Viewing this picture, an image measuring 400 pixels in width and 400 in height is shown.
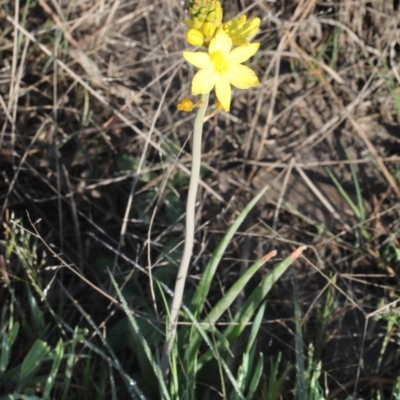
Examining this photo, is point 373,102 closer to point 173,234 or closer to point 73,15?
point 173,234

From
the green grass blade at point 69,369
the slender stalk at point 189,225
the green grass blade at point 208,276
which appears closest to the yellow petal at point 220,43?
the slender stalk at point 189,225

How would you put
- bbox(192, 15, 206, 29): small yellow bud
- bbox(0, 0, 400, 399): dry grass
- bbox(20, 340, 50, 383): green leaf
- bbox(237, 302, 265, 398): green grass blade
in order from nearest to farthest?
bbox(192, 15, 206, 29): small yellow bud
bbox(237, 302, 265, 398): green grass blade
bbox(20, 340, 50, 383): green leaf
bbox(0, 0, 400, 399): dry grass

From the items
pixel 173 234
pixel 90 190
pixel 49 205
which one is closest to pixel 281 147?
pixel 173 234

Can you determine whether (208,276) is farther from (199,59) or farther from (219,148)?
(219,148)

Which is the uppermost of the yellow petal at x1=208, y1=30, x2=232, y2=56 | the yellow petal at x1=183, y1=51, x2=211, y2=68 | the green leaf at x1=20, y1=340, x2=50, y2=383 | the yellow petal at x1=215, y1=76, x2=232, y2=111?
the yellow petal at x1=208, y1=30, x2=232, y2=56

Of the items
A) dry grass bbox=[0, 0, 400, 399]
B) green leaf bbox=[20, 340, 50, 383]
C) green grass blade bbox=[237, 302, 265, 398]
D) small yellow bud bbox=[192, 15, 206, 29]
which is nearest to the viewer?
small yellow bud bbox=[192, 15, 206, 29]

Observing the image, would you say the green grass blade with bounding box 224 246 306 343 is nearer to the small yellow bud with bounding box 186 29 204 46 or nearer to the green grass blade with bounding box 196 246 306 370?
the green grass blade with bounding box 196 246 306 370

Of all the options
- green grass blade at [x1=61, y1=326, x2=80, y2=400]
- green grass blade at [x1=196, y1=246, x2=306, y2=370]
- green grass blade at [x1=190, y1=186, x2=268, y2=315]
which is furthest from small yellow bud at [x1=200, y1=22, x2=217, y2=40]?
green grass blade at [x1=61, y1=326, x2=80, y2=400]
